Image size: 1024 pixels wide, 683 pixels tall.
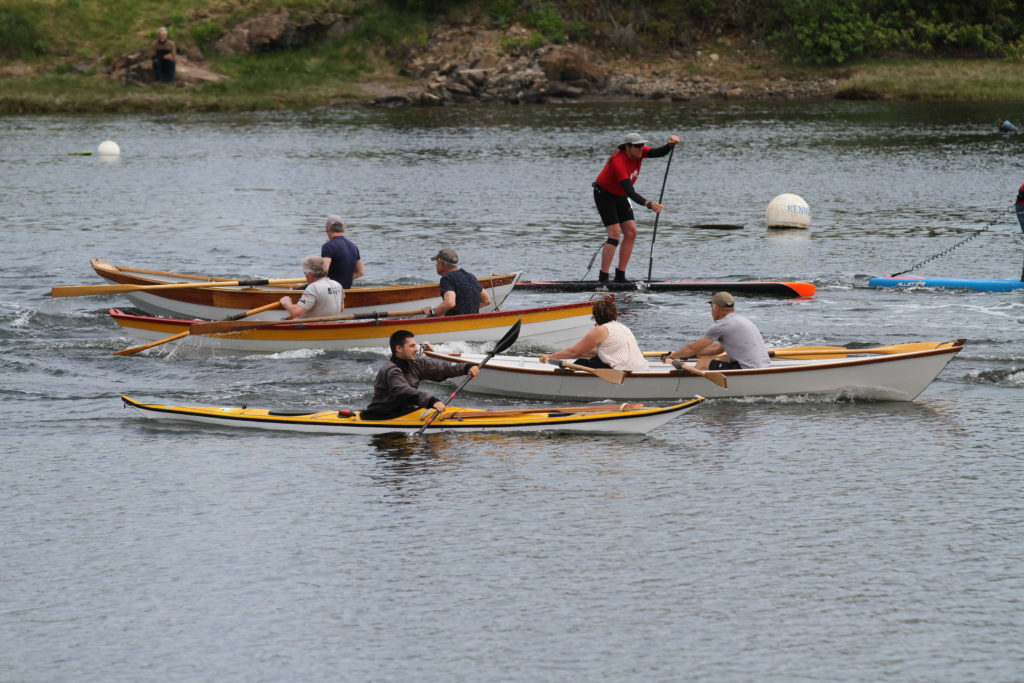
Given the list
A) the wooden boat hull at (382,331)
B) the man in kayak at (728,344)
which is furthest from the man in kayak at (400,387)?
the wooden boat hull at (382,331)

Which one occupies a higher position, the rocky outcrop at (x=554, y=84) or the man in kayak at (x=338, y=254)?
the rocky outcrop at (x=554, y=84)

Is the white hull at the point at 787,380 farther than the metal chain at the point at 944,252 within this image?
No

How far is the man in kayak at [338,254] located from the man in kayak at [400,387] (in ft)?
14.8

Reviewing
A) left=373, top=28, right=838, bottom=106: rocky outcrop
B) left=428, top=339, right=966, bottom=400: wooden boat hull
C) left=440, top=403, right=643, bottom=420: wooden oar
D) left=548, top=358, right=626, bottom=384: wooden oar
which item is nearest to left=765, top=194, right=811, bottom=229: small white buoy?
left=428, top=339, right=966, bottom=400: wooden boat hull

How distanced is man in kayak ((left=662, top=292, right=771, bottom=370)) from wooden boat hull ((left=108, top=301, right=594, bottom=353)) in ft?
9.50

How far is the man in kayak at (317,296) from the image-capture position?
699 inches

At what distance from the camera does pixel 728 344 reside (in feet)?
48.7

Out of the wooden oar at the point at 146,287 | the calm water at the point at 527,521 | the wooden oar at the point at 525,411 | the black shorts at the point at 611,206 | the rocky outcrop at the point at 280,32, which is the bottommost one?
the calm water at the point at 527,521

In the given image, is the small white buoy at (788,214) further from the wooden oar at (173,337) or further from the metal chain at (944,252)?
the wooden oar at (173,337)

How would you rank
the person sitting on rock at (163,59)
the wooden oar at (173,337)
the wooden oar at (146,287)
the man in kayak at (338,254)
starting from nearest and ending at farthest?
the wooden oar at (173,337), the man in kayak at (338,254), the wooden oar at (146,287), the person sitting on rock at (163,59)

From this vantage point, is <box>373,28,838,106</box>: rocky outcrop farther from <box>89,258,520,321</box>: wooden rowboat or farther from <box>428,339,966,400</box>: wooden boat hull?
<box>428,339,966,400</box>: wooden boat hull

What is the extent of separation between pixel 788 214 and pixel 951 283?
7.56m

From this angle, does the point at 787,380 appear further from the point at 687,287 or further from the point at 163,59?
the point at 163,59

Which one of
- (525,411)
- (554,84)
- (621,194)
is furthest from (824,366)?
(554,84)
